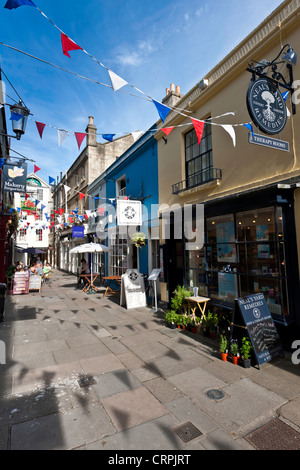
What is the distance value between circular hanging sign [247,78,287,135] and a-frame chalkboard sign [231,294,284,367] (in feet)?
11.5

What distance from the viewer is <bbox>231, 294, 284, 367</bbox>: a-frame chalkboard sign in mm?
4703

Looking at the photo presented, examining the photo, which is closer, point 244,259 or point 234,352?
point 234,352

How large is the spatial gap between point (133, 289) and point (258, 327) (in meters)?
5.60

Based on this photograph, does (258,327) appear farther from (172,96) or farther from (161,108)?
(172,96)

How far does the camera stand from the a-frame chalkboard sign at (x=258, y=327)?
470 centimetres

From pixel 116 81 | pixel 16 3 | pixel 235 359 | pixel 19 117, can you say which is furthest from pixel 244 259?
pixel 19 117

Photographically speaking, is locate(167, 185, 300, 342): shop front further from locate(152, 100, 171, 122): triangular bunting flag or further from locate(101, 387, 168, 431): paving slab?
locate(101, 387, 168, 431): paving slab

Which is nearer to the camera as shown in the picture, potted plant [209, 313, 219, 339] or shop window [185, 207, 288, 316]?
shop window [185, 207, 288, 316]

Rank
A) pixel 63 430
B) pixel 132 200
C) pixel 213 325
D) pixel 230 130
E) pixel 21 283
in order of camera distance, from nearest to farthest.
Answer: pixel 63 430 → pixel 230 130 → pixel 213 325 → pixel 132 200 → pixel 21 283

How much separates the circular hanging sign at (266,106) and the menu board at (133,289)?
681 cm

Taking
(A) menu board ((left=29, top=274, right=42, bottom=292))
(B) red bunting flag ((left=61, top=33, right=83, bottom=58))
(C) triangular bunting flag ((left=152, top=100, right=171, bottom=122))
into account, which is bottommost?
(A) menu board ((left=29, top=274, right=42, bottom=292))

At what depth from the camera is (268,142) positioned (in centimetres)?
470

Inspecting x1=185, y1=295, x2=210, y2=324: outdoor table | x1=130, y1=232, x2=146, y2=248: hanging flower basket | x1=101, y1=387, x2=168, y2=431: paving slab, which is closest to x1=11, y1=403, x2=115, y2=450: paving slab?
x1=101, y1=387, x2=168, y2=431: paving slab
